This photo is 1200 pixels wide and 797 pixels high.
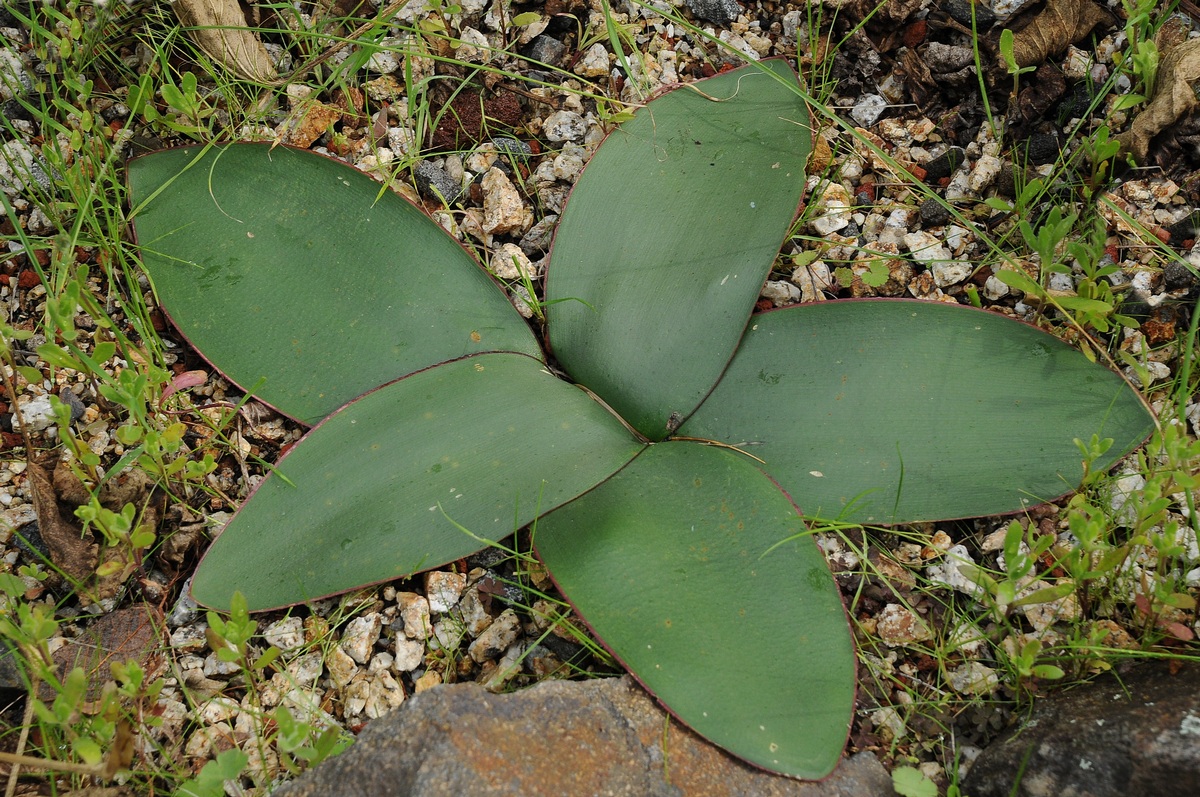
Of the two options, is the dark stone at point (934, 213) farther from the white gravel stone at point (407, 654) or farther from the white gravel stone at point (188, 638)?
the white gravel stone at point (188, 638)

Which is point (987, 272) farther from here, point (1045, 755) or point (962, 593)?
point (1045, 755)

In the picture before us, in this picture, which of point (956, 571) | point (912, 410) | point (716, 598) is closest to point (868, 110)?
point (912, 410)

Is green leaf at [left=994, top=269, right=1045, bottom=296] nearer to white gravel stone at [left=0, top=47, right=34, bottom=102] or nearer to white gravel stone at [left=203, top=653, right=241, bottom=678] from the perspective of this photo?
white gravel stone at [left=203, top=653, right=241, bottom=678]

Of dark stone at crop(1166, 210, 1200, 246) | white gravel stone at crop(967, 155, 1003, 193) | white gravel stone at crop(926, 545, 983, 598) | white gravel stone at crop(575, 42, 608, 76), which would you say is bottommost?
white gravel stone at crop(926, 545, 983, 598)

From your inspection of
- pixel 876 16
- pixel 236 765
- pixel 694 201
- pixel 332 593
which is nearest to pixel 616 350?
pixel 694 201

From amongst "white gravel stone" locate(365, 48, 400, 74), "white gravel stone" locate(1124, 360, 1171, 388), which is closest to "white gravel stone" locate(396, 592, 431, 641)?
"white gravel stone" locate(365, 48, 400, 74)

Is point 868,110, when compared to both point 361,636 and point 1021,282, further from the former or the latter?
point 361,636
